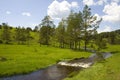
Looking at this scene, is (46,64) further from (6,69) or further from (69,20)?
(69,20)

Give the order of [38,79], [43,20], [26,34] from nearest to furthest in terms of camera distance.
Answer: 1. [38,79]
2. [43,20]
3. [26,34]

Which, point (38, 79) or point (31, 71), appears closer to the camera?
point (38, 79)

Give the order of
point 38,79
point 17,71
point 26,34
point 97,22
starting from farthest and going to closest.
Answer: point 26,34 < point 97,22 < point 17,71 < point 38,79

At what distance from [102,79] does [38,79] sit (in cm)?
1217

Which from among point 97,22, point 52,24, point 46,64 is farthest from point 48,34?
point 46,64

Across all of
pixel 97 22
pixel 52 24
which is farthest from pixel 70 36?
pixel 52 24

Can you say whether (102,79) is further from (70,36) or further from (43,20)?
(43,20)

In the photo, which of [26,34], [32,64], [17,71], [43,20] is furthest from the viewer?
[26,34]

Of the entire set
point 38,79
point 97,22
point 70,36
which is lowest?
point 38,79

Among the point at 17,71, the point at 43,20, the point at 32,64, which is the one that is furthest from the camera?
the point at 43,20

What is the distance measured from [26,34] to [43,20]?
2541cm

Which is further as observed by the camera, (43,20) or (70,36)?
(43,20)

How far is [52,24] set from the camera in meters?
123

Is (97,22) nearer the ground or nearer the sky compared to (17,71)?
nearer the sky
